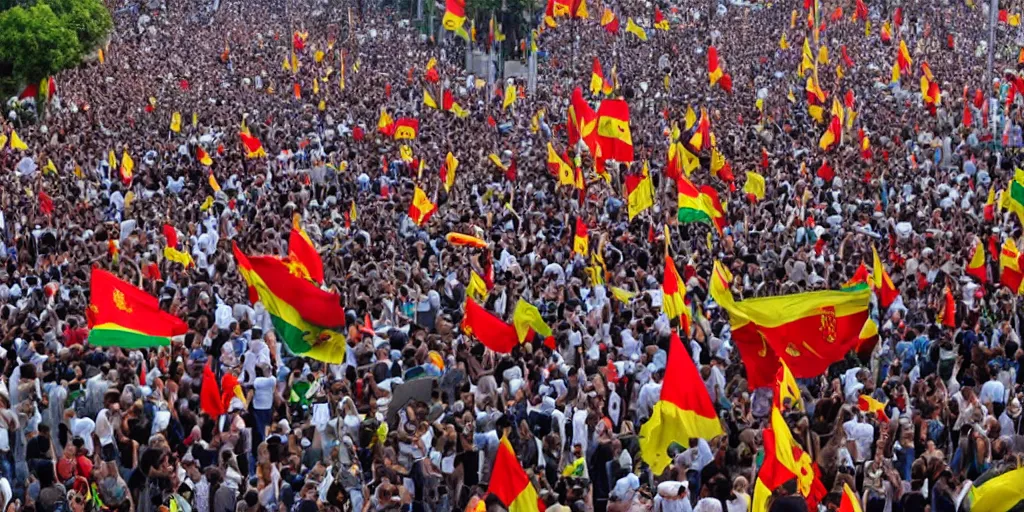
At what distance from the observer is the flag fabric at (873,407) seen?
45.4ft

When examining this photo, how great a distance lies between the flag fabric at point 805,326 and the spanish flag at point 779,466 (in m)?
2.39

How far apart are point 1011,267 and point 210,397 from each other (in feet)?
26.8

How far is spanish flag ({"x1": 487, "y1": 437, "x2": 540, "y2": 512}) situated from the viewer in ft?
38.7

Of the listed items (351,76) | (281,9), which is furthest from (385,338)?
(281,9)

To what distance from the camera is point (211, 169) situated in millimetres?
26344

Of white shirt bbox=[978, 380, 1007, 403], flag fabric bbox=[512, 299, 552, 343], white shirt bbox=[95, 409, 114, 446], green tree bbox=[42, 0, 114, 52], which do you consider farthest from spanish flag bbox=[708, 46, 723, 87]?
Answer: white shirt bbox=[95, 409, 114, 446]

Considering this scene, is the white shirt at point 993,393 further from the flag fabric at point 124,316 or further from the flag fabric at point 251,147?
the flag fabric at point 251,147

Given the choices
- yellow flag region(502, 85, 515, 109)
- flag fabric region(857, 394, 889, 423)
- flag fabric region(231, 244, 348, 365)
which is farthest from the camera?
yellow flag region(502, 85, 515, 109)

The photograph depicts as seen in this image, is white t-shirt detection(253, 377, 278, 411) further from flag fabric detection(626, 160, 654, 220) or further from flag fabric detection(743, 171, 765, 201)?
flag fabric detection(743, 171, 765, 201)

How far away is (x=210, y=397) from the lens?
561 inches

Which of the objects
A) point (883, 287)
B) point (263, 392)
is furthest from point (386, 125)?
point (263, 392)

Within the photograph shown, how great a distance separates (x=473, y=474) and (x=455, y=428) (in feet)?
1.27

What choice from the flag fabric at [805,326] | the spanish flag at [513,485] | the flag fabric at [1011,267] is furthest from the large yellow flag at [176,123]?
the spanish flag at [513,485]

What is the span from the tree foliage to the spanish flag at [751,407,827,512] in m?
28.2
